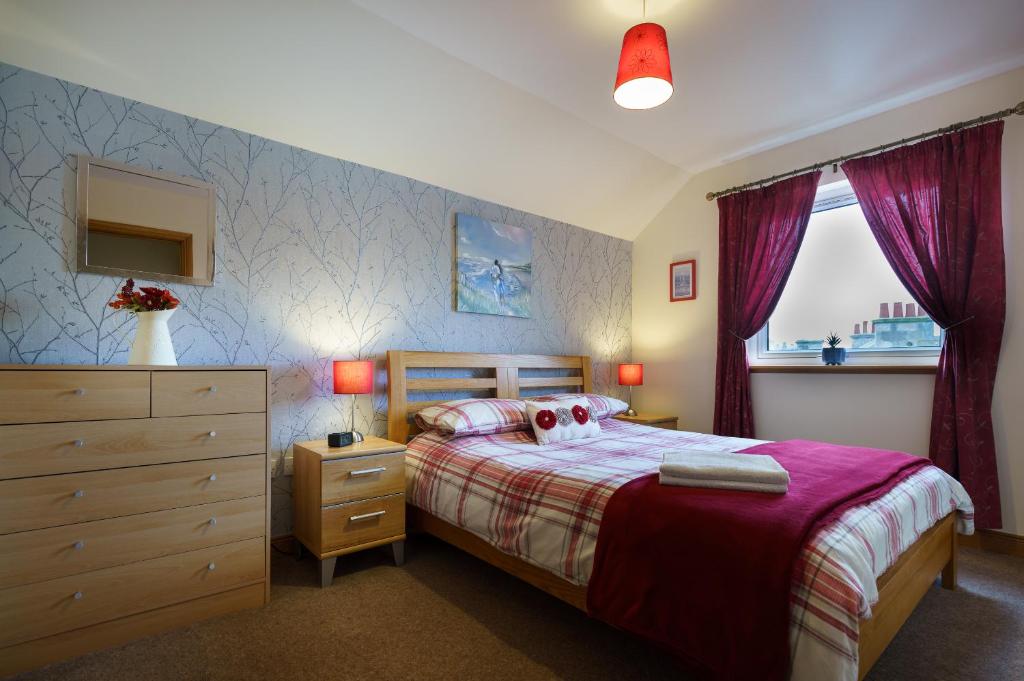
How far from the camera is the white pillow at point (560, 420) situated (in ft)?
9.84

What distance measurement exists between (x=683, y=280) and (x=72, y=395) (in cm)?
415

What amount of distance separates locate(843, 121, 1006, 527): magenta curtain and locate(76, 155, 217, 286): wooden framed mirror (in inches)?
161

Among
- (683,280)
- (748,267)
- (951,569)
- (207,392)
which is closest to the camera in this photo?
(207,392)

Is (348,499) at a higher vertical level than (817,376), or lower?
lower

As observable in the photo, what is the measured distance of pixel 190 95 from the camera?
8.07ft

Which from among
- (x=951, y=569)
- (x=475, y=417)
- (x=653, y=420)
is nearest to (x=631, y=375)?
(x=653, y=420)

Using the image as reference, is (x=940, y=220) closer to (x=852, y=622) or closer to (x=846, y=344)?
(x=846, y=344)

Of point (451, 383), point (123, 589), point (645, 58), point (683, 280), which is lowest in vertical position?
point (123, 589)

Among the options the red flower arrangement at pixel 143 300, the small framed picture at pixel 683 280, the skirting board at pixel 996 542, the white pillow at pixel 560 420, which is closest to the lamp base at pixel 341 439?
the red flower arrangement at pixel 143 300

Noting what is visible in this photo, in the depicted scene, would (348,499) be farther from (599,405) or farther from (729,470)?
(599,405)

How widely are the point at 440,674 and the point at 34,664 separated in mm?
1399

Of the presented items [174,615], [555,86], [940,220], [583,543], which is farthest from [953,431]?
[174,615]

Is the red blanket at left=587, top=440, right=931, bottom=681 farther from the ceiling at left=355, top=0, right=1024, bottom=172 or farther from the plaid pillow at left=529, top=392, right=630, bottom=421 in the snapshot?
the ceiling at left=355, top=0, right=1024, bottom=172

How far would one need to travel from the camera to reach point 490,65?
2852 millimetres
